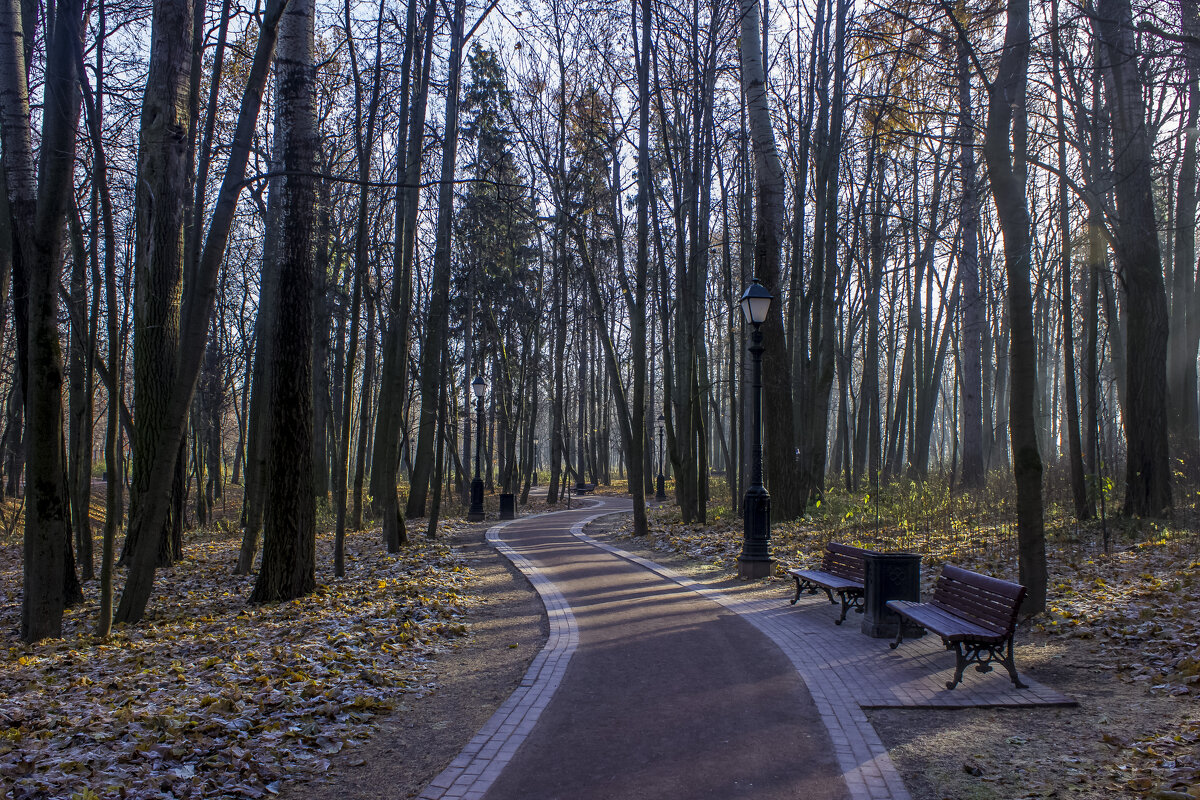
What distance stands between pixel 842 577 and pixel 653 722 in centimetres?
464

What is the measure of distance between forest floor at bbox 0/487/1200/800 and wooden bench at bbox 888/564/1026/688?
0.52 m

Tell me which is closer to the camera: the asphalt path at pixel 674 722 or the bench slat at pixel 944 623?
the asphalt path at pixel 674 722

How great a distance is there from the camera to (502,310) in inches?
1278

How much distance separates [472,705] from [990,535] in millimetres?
9777

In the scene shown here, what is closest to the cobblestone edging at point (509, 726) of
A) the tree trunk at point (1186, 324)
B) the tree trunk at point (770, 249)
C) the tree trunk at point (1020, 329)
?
the tree trunk at point (1020, 329)

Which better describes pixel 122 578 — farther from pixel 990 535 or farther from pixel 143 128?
pixel 990 535

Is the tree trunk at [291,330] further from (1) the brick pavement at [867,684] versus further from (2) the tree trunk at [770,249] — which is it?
(2) the tree trunk at [770,249]

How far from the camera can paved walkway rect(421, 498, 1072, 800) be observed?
4156mm

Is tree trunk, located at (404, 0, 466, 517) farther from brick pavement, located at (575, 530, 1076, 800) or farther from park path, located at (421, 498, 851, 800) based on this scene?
brick pavement, located at (575, 530, 1076, 800)

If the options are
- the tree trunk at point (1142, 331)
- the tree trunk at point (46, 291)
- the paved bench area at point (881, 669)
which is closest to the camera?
the paved bench area at point (881, 669)

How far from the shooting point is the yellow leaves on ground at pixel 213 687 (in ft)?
13.6

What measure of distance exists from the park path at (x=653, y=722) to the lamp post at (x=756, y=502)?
257 centimetres

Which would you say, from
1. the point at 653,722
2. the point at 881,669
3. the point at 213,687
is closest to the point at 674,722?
the point at 653,722

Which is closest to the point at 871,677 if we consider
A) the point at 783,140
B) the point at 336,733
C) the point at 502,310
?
the point at 336,733
